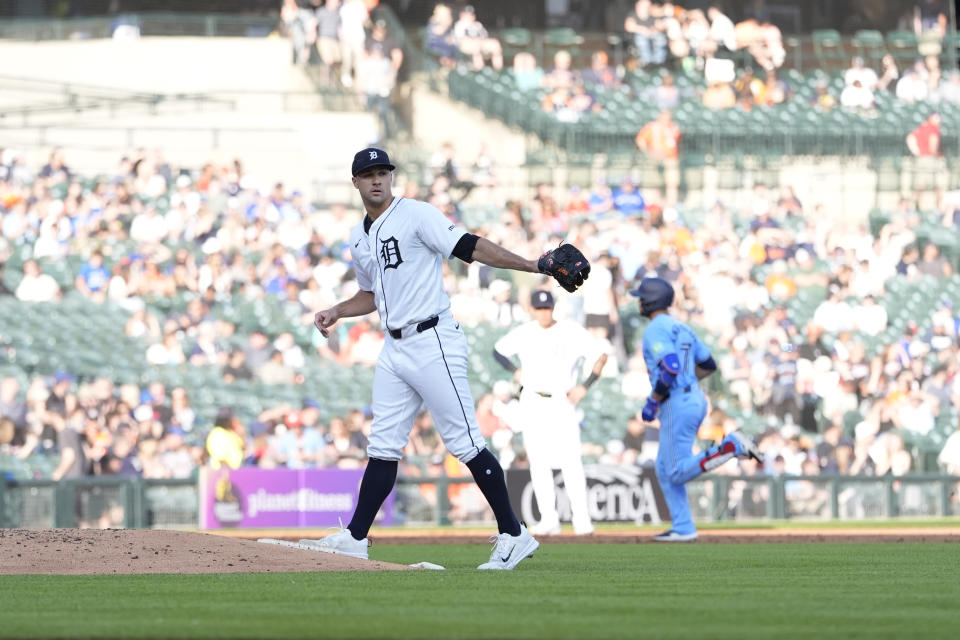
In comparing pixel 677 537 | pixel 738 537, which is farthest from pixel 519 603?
pixel 738 537

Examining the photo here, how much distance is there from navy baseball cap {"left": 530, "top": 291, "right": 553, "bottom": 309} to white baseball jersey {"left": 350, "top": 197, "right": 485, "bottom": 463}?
5.67 metres

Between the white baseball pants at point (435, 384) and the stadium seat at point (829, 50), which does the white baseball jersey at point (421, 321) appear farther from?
the stadium seat at point (829, 50)

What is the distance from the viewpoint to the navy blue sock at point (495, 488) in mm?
8812

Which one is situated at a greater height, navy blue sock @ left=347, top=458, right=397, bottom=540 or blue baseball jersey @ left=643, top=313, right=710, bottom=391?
blue baseball jersey @ left=643, top=313, right=710, bottom=391

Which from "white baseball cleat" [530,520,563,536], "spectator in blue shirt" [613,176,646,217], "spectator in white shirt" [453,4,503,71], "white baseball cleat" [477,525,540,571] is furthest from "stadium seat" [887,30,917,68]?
"white baseball cleat" [477,525,540,571]

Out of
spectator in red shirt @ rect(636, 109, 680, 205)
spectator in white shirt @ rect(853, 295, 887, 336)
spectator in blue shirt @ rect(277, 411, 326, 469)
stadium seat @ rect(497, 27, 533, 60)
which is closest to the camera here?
spectator in blue shirt @ rect(277, 411, 326, 469)

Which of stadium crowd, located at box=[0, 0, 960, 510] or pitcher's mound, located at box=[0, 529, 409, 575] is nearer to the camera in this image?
pitcher's mound, located at box=[0, 529, 409, 575]

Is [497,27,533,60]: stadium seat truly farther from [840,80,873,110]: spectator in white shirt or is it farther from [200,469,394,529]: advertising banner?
[200,469,394,529]: advertising banner

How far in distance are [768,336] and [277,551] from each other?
49.0ft

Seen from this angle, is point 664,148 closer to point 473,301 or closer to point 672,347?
point 473,301

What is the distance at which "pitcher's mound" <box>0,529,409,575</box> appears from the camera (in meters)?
8.65

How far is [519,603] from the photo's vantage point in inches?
261

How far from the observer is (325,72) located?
30594mm

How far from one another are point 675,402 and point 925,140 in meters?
19.5
